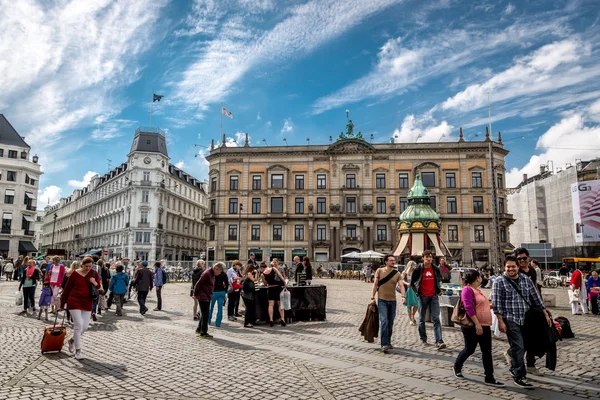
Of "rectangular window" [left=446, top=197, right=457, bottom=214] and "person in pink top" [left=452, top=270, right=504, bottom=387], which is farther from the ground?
"rectangular window" [left=446, top=197, right=457, bottom=214]

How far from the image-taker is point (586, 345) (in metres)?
9.95

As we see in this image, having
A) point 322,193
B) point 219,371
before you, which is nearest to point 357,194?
point 322,193

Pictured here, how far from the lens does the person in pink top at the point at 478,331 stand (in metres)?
6.90

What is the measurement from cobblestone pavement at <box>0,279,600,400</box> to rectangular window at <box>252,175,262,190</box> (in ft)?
139

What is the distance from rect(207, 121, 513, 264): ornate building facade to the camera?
51812 mm

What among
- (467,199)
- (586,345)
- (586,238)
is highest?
(467,199)

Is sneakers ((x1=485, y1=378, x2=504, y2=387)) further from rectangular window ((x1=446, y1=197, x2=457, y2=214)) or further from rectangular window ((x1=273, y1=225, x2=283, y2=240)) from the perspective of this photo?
rectangular window ((x1=446, y1=197, x2=457, y2=214))

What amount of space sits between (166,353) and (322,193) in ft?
148

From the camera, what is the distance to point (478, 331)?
22.5 ft

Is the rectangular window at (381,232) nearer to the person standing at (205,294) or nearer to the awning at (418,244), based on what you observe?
the awning at (418,244)

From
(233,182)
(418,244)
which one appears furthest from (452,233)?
(233,182)

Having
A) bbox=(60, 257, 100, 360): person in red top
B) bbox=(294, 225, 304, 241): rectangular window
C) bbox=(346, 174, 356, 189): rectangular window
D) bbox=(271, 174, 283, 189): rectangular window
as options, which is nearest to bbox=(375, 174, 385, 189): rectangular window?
bbox=(346, 174, 356, 189): rectangular window

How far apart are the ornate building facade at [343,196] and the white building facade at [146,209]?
45.9 feet

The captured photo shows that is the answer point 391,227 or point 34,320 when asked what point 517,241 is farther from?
point 34,320
